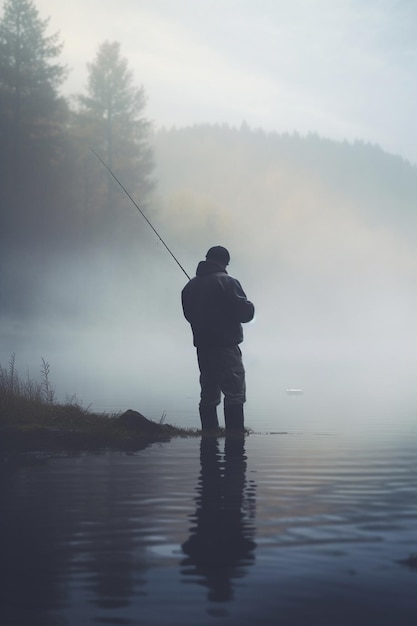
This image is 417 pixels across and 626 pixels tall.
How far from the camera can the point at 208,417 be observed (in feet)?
39.7

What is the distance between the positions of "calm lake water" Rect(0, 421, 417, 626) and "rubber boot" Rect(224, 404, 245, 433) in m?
2.49

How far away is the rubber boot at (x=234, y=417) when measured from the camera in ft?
38.7

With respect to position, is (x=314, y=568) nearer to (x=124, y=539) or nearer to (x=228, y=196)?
(x=124, y=539)

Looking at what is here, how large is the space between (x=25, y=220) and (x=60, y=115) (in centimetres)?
596

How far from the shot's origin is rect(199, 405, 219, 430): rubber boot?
39.5ft

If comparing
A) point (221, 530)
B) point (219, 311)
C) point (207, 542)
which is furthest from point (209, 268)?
point (207, 542)

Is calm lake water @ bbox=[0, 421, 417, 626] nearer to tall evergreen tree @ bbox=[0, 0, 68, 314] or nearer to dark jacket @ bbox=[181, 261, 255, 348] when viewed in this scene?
dark jacket @ bbox=[181, 261, 255, 348]

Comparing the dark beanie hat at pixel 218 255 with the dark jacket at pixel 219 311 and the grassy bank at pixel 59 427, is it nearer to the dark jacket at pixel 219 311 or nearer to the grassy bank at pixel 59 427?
the dark jacket at pixel 219 311

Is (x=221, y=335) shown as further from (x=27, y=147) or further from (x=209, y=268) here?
(x=27, y=147)

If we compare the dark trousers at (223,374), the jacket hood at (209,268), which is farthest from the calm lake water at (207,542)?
the jacket hood at (209,268)

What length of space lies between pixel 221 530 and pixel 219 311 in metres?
6.27

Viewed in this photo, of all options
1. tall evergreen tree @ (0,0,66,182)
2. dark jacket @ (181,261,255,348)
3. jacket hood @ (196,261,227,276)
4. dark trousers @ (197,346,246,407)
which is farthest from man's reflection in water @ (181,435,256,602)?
tall evergreen tree @ (0,0,66,182)

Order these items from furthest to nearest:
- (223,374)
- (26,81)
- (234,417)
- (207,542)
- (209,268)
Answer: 1. (26,81)
2. (209,268)
3. (234,417)
4. (223,374)
5. (207,542)

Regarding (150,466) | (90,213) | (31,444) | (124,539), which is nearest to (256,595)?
(124,539)
